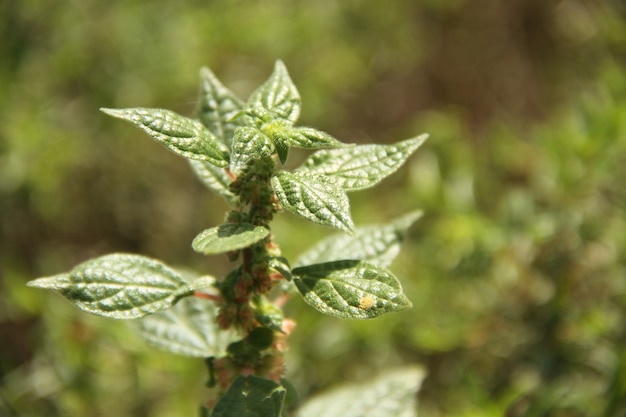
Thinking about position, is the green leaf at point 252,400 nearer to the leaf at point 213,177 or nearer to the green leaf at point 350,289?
the green leaf at point 350,289

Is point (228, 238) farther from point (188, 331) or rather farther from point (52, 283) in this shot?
point (188, 331)

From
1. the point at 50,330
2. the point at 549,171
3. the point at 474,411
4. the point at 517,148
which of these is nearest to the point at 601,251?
the point at 549,171

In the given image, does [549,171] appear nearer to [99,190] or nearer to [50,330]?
[50,330]

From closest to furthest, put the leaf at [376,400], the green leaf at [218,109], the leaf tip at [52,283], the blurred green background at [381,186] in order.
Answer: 1. the leaf tip at [52,283]
2. the green leaf at [218,109]
3. the leaf at [376,400]
4. the blurred green background at [381,186]

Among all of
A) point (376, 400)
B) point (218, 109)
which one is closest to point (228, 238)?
point (218, 109)

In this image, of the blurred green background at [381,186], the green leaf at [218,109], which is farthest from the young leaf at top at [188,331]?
the blurred green background at [381,186]

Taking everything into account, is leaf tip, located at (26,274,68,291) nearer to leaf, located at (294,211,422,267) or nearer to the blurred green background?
leaf, located at (294,211,422,267)

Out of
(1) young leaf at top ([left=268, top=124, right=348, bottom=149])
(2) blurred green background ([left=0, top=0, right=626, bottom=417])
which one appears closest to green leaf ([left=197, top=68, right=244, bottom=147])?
(1) young leaf at top ([left=268, top=124, right=348, bottom=149])

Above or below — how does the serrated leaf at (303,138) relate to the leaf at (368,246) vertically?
above
